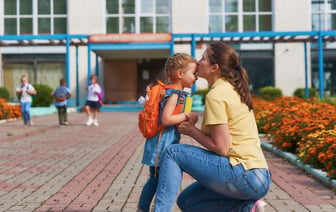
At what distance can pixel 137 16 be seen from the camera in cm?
2980

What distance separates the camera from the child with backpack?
3709mm

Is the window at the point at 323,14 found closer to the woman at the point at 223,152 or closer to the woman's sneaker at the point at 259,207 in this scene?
the woman at the point at 223,152

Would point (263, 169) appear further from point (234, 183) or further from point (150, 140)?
point (150, 140)

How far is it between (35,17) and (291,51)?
51.6 feet

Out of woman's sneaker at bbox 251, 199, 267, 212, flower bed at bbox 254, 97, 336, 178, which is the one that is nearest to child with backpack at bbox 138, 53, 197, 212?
woman's sneaker at bbox 251, 199, 267, 212

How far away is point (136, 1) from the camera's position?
29.9m

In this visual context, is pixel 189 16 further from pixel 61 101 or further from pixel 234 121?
pixel 234 121

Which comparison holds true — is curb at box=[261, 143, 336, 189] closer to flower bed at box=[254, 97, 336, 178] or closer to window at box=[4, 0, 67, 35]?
flower bed at box=[254, 97, 336, 178]

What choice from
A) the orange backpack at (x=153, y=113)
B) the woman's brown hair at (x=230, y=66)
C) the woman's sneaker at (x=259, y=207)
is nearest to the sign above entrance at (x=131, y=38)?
the orange backpack at (x=153, y=113)

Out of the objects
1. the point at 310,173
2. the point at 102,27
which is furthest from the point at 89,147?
the point at 102,27

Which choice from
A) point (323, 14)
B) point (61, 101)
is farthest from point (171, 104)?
point (323, 14)

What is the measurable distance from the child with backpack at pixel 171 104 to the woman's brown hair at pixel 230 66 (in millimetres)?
340

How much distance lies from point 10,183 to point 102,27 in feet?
80.2

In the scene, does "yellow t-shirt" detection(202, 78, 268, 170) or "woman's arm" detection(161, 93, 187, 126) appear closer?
"yellow t-shirt" detection(202, 78, 268, 170)
